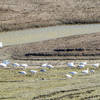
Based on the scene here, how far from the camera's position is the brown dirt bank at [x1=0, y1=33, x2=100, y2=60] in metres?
Answer: 26.0

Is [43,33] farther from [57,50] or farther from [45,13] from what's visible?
[57,50]

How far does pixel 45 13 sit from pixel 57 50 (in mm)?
11017

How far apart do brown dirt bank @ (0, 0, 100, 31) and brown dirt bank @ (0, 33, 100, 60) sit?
582cm

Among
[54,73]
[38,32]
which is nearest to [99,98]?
[54,73]

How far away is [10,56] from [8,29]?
748 centimetres

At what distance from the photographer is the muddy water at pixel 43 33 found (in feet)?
100

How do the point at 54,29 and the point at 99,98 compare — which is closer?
the point at 99,98

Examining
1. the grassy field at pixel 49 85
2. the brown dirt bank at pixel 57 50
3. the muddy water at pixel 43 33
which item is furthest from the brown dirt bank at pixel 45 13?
the grassy field at pixel 49 85

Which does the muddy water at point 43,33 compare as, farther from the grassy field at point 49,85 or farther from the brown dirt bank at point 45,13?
the grassy field at point 49,85

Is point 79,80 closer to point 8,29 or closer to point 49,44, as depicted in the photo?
point 49,44

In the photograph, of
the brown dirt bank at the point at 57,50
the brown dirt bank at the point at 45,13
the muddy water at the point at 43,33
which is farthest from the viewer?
the brown dirt bank at the point at 45,13

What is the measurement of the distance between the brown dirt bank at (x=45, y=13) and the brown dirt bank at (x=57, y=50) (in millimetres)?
5822

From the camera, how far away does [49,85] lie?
763 inches

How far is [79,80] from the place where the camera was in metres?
20.4
